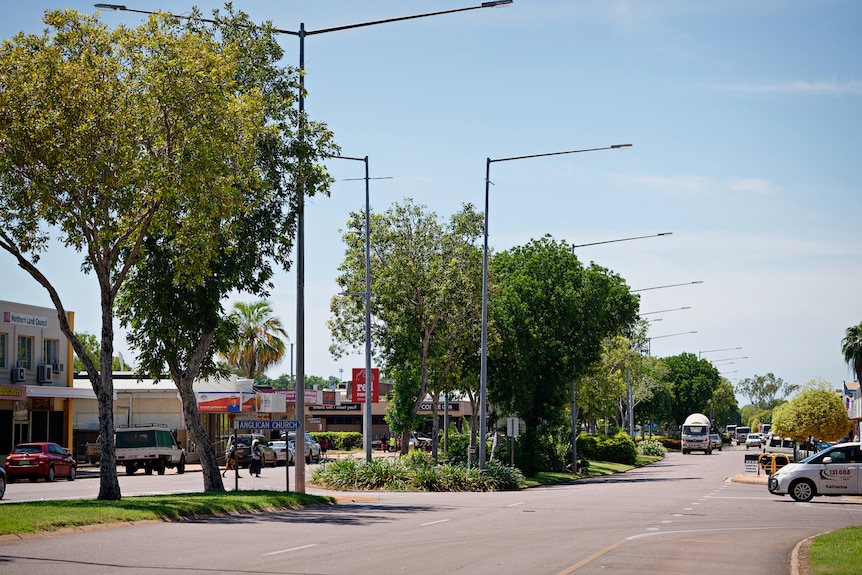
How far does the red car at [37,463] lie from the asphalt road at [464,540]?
18.3 meters

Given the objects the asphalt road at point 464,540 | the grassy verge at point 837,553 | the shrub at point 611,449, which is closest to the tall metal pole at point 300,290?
the asphalt road at point 464,540

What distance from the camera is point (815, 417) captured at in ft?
173

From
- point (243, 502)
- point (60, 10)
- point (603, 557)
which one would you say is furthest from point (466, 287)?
point (603, 557)

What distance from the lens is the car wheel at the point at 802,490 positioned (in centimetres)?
3294

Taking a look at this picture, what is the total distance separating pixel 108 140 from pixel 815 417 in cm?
3952

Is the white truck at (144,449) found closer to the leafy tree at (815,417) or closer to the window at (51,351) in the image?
the window at (51,351)

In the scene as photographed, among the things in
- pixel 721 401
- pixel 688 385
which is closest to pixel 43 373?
pixel 688 385

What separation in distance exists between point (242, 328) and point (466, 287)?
34.0 metres

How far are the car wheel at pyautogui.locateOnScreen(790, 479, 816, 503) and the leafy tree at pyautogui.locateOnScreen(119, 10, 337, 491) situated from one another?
1645cm

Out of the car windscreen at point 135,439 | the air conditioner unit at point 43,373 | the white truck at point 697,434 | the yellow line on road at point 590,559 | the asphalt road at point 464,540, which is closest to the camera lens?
the yellow line on road at point 590,559

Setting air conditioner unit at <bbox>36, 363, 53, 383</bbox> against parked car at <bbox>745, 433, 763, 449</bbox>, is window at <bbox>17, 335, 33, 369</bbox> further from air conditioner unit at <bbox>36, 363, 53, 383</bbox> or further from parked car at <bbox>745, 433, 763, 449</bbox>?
parked car at <bbox>745, 433, 763, 449</bbox>

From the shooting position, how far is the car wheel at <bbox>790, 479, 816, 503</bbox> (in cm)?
3294

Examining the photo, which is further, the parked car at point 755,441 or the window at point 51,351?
the parked car at point 755,441

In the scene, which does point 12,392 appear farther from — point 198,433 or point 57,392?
point 198,433
